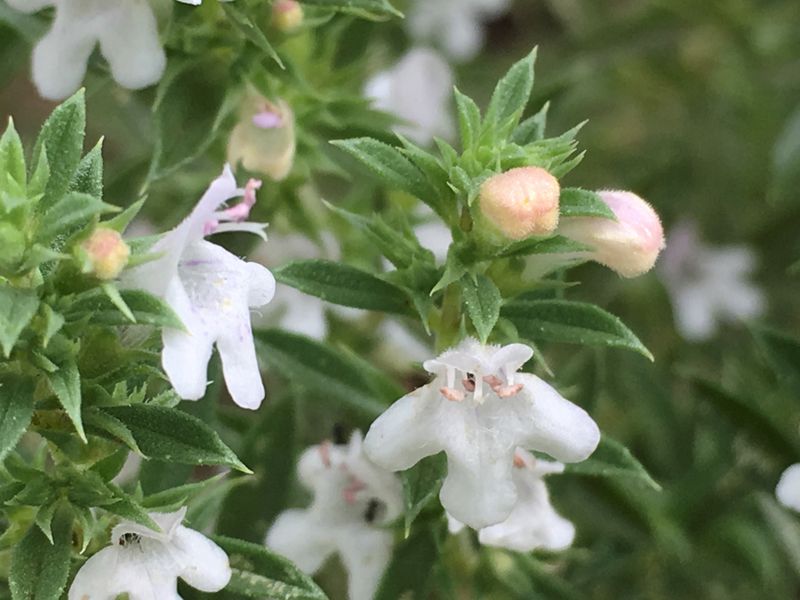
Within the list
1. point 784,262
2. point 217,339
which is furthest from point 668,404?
point 217,339

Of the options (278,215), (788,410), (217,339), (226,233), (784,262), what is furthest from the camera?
(784,262)

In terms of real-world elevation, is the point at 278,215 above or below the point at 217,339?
below

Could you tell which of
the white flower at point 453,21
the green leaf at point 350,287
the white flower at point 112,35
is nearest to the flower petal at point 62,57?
the white flower at point 112,35

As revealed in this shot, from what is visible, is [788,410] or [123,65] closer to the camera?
[123,65]

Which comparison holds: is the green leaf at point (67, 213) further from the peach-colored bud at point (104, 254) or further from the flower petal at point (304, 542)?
the flower petal at point (304, 542)

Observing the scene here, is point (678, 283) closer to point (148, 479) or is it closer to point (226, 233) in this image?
point (226, 233)

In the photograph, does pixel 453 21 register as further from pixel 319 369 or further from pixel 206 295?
pixel 206 295

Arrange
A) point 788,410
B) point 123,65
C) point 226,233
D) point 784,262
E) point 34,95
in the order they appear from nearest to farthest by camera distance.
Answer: point 123,65 → point 226,233 → point 788,410 → point 784,262 → point 34,95
